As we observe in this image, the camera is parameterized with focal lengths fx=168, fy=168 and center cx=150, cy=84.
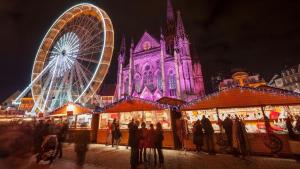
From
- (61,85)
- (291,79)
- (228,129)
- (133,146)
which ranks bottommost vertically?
(133,146)

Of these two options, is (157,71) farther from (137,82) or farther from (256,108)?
(256,108)

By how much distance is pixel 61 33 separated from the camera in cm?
2302

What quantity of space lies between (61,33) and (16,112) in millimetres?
14200

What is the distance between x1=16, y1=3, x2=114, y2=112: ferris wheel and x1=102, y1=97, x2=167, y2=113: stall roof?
403 cm

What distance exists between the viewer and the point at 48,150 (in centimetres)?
786

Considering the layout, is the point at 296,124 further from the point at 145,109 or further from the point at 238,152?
the point at 145,109

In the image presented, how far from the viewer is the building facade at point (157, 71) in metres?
34.8

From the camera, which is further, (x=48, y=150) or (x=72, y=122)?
(x=72, y=122)

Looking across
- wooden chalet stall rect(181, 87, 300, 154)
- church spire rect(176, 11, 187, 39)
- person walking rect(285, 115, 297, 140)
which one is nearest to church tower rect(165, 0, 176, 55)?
church spire rect(176, 11, 187, 39)

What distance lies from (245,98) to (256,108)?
907 mm

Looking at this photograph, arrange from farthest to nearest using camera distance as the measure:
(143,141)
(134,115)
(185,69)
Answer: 1. (185,69)
2. (134,115)
3. (143,141)

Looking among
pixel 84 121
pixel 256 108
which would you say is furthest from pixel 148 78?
pixel 256 108

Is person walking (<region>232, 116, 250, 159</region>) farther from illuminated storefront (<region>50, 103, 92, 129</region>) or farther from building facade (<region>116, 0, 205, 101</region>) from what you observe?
building facade (<region>116, 0, 205, 101</region>)

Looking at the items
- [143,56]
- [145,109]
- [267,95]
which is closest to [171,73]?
[143,56]
